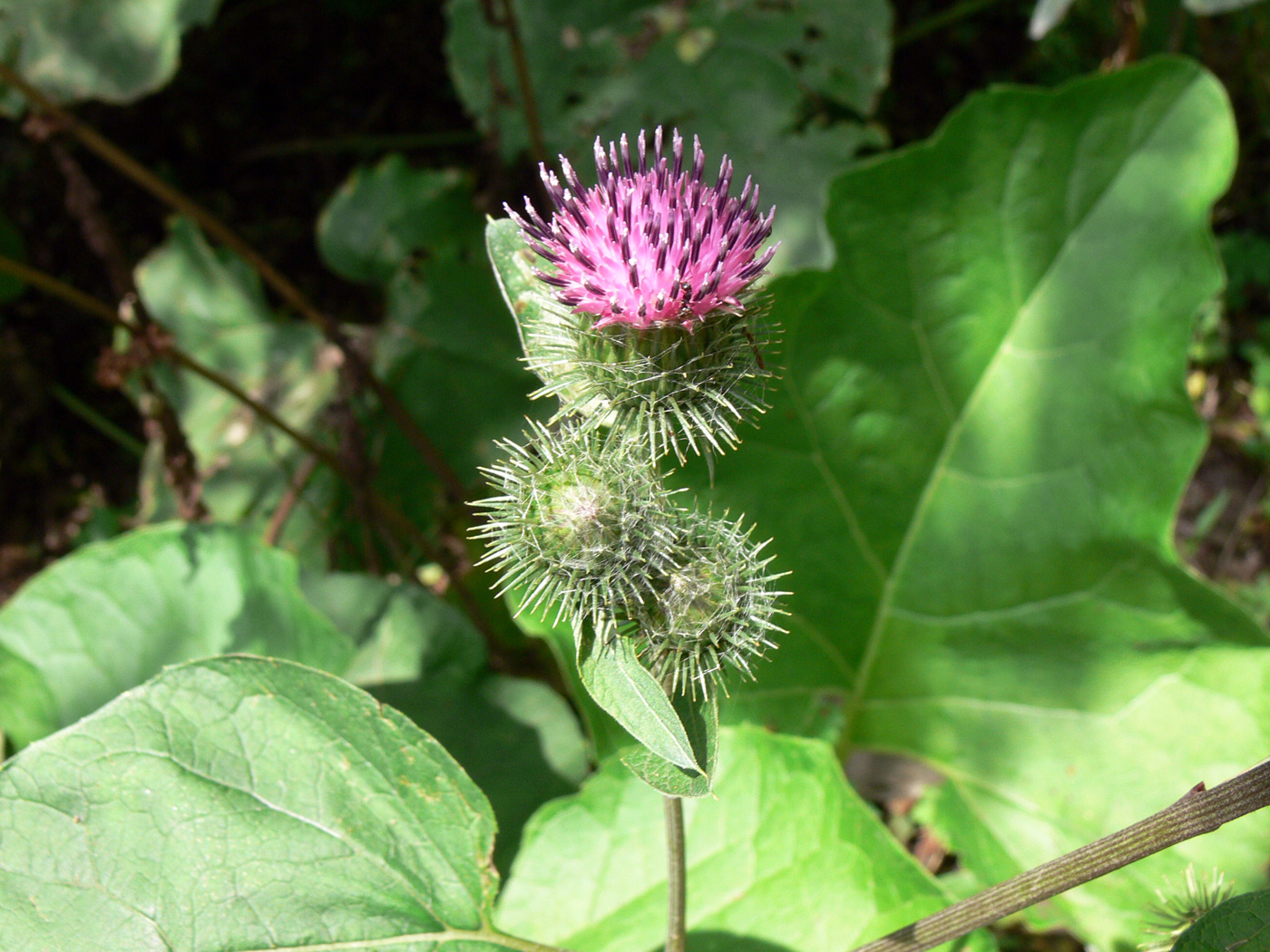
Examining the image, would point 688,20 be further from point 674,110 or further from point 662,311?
point 662,311

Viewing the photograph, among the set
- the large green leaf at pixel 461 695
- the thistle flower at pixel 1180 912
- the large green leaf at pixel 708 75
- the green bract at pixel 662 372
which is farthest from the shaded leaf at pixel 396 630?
the thistle flower at pixel 1180 912

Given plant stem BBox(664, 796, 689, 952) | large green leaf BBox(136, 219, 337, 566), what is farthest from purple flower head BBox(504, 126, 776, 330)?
large green leaf BBox(136, 219, 337, 566)

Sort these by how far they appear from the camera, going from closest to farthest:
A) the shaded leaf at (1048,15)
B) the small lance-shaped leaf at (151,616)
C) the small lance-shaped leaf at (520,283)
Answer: the small lance-shaped leaf at (520,283) → the small lance-shaped leaf at (151,616) → the shaded leaf at (1048,15)

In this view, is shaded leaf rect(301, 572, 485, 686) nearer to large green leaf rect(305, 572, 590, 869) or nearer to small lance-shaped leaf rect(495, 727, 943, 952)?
large green leaf rect(305, 572, 590, 869)

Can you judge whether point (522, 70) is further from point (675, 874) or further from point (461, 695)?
point (675, 874)

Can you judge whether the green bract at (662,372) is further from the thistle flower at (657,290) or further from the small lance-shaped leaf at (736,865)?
the small lance-shaped leaf at (736,865)

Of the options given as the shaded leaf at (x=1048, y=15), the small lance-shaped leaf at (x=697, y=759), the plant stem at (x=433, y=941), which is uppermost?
the shaded leaf at (x=1048, y=15)
